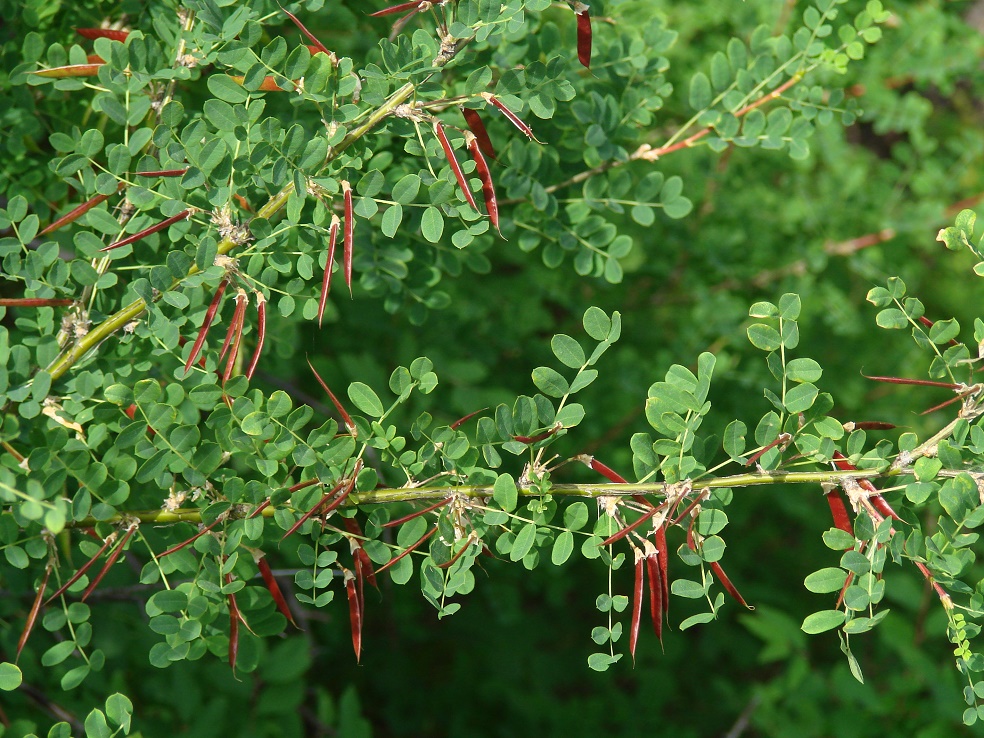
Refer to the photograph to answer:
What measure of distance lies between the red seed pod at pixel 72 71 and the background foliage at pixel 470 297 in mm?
26

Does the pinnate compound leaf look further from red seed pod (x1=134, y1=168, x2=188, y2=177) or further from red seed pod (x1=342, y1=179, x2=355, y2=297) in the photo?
red seed pod (x1=134, y1=168, x2=188, y2=177)

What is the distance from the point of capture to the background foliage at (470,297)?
1.12m

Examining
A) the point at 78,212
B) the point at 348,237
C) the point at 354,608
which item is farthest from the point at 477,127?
the point at 354,608

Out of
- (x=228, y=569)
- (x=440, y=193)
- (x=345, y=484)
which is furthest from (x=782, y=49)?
(x=228, y=569)

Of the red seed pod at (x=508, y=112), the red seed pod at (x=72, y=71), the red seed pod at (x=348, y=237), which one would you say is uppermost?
the red seed pod at (x=508, y=112)

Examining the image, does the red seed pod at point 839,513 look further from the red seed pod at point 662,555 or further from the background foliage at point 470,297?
the red seed pod at point 662,555

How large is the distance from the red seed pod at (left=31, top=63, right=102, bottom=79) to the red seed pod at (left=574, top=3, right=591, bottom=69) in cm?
67

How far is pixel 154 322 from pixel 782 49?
113 centimetres

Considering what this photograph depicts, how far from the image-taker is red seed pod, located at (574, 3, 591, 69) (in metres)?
1.15

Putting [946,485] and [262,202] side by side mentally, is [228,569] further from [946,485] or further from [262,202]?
[946,485]

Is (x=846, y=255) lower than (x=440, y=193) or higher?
lower

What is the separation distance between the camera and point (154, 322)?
113 centimetres

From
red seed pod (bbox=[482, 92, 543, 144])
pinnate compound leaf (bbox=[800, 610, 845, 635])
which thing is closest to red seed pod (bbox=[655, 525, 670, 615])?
pinnate compound leaf (bbox=[800, 610, 845, 635])

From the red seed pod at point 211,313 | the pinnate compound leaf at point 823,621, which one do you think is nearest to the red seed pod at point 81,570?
the red seed pod at point 211,313
